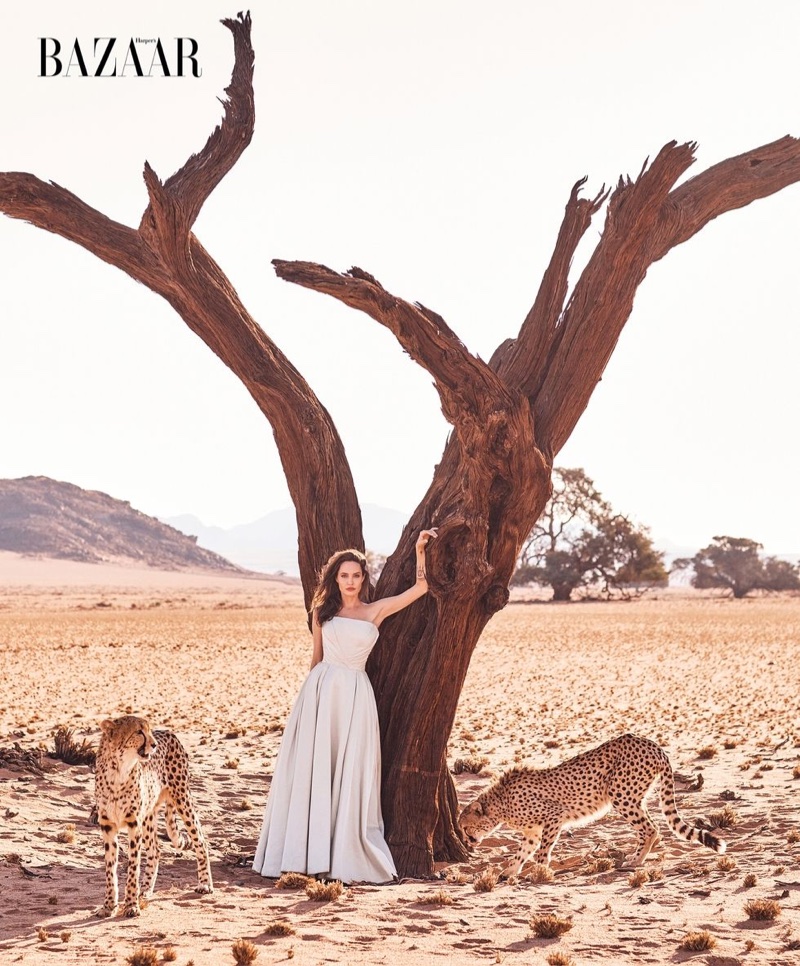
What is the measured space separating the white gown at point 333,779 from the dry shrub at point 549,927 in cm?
193

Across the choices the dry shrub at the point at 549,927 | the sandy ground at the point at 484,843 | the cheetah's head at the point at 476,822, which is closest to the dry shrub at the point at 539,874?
the sandy ground at the point at 484,843

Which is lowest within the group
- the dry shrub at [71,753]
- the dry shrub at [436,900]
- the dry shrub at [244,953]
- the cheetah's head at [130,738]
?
the dry shrub at [436,900]

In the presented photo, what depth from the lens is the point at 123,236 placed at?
29.9 feet

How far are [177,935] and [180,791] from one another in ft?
5.13

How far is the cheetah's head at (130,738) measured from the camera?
6.71 metres

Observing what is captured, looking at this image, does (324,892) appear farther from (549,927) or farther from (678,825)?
(678,825)

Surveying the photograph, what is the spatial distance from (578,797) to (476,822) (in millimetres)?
814

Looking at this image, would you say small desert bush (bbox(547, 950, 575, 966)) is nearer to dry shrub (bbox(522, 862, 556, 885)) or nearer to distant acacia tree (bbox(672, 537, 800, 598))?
dry shrub (bbox(522, 862, 556, 885))

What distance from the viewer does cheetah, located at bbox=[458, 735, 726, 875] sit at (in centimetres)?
858

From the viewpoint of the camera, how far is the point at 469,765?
12.4 metres

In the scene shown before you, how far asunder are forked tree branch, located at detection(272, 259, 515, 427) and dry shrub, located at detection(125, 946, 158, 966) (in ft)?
13.5

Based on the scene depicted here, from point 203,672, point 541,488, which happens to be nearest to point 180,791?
point 541,488

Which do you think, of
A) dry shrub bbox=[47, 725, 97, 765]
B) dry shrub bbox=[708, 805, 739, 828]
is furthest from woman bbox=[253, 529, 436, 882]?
dry shrub bbox=[47, 725, 97, 765]

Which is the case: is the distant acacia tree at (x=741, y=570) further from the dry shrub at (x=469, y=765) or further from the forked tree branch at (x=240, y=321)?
the forked tree branch at (x=240, y=321)
